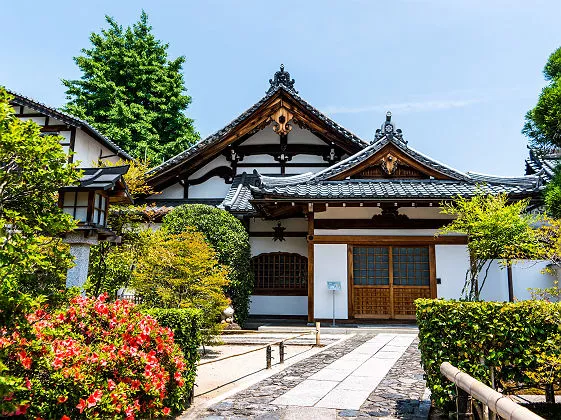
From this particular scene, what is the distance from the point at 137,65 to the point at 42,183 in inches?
1216

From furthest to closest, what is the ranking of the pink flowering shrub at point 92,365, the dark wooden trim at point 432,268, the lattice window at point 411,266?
1. the lattice window at point 411,266
2. the dark wooden trim at point 432,268
3. the pink flowering shrub at point 92,365

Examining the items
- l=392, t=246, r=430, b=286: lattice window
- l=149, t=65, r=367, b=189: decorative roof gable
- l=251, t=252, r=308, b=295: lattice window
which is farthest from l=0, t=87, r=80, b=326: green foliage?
l=149, t=65, r=367, b=189: decorative roof gable

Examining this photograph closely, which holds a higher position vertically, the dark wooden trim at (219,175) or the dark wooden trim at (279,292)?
the dark wooden trim at (219,175)

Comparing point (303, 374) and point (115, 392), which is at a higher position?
point (115, 392)

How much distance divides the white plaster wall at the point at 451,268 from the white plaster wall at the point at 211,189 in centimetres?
866

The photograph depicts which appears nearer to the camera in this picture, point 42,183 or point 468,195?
point 42,183

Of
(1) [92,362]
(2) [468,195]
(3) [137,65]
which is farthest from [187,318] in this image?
(3) [137,65]

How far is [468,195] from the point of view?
12.9 metres

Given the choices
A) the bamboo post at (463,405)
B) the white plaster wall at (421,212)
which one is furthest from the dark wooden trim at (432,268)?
the bamboo post at (463,405)

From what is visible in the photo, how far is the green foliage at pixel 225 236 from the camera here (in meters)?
12.5

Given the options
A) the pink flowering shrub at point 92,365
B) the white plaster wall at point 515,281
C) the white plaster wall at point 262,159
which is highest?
the white plaster wall at point 262,159

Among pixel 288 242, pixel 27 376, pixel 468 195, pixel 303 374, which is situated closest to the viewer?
pixel 27 376

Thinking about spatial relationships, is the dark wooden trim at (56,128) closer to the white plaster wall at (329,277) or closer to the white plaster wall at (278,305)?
the white plaster wall at (278,305)

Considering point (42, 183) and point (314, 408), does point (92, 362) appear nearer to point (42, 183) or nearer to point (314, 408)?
point (42, 183)
